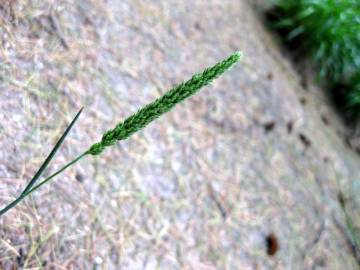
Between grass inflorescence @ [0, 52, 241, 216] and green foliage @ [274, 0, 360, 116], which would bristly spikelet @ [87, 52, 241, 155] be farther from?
green foliage @ [274, 0, 360, 116]

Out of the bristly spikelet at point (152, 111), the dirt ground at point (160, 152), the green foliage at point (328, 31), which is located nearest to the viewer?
the bristly spikelet at point (152, 111)

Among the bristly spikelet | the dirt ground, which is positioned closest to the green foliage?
the dirt ground

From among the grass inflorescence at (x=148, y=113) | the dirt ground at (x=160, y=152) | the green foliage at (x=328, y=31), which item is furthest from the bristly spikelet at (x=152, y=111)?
the green foliage at (x=328, y=31)

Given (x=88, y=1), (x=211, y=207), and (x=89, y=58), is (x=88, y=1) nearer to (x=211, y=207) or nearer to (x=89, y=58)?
(x=89, y=58)

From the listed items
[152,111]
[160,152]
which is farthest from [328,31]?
[152,111]

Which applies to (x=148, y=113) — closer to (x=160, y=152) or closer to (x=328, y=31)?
(x=160, y=152)

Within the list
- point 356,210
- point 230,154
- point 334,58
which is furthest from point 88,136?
point 334,58

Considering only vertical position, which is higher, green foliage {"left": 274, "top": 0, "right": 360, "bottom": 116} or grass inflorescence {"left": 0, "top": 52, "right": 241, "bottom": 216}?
green foliage {"left": 274, "top": 0, "right": 360, "bottom": 116}

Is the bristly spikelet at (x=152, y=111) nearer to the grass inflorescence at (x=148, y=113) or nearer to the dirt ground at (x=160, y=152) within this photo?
the grass inflorescence at (x=148, y=113)
